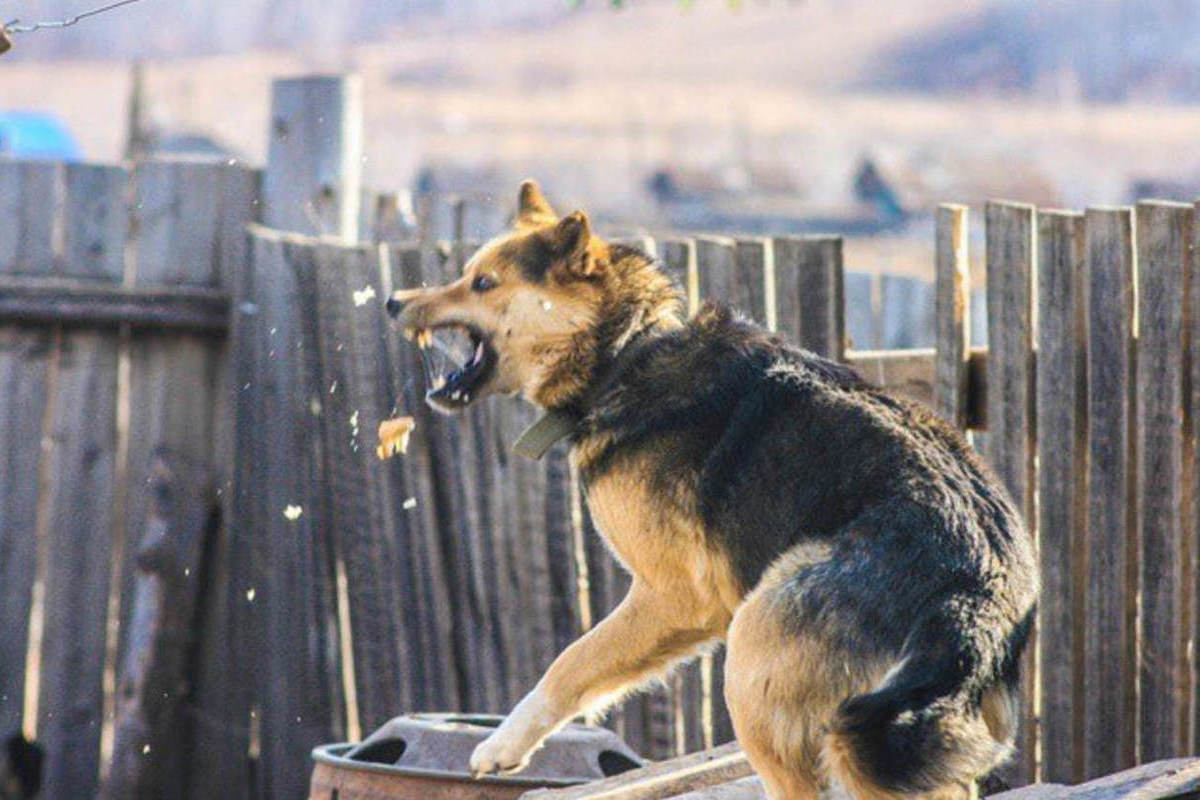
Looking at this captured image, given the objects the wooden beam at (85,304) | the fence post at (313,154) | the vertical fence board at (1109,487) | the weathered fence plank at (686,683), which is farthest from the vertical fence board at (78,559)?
the vertical fence board at (1109,487)

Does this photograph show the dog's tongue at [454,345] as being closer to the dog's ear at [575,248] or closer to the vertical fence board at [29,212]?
the dog's ear at [575,248]

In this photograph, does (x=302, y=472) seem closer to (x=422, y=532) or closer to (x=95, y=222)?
(x=422, y=532)

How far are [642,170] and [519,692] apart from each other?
3194cm

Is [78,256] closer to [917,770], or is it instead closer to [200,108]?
[917,770]

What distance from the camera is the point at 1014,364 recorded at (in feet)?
20.0

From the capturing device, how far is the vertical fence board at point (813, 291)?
6.55m

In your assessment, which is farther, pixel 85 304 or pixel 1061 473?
pixel 85 304

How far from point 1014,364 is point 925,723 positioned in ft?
6.18

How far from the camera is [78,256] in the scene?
337 inches

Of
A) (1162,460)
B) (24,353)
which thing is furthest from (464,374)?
(24,353)

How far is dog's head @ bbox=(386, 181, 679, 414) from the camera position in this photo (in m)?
5.71

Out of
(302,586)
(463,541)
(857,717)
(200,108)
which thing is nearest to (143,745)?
(302,586)

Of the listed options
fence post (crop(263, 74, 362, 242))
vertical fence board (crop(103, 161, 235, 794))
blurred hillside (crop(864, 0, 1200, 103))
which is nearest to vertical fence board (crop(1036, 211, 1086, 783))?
fence post (crop(263, 74, 362, 242))

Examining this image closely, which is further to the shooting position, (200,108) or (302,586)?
(200,108)
